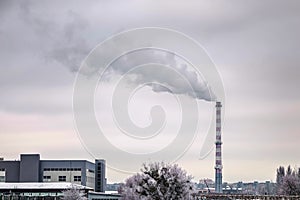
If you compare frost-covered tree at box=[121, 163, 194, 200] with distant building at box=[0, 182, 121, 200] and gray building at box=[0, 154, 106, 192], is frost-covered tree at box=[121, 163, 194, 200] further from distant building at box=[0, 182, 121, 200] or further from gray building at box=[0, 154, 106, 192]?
gray building at box=[0, 154, 106, 192]

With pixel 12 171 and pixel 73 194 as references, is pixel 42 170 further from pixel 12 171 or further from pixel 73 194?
pixel 73 194

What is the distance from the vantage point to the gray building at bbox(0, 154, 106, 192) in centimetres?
12144

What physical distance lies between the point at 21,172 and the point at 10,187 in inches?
818

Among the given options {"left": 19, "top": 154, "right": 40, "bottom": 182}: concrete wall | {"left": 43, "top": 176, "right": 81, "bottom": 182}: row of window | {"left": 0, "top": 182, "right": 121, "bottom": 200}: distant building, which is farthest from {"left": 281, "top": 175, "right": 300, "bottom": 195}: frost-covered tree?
{"left": 0, "top": 182, "right": 121, "bottom": 200}: distant building

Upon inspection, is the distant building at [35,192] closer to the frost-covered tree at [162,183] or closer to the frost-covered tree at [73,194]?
the frost-covered tree at [73,194]

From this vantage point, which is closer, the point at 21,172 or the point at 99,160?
the point at 21,172

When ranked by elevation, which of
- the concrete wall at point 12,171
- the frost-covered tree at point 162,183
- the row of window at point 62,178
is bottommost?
the frost-covered tree at point 162,183

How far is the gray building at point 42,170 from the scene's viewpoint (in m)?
121

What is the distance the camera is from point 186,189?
202 ft

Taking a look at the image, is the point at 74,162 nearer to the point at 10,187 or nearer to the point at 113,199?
the point at 113,199

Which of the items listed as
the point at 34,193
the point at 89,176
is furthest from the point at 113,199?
the point at 34,193

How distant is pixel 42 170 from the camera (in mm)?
123312

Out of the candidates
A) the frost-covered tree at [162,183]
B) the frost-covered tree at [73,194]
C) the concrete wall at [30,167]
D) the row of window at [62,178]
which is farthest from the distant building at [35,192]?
the frost-covered tree at [162,183]

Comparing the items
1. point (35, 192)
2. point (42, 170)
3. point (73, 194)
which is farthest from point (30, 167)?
point (73, 194)
